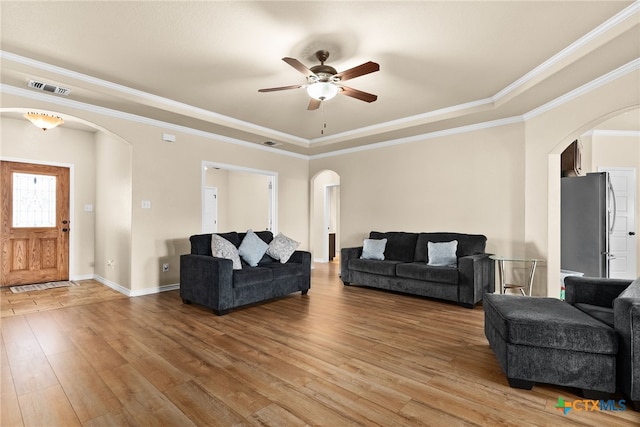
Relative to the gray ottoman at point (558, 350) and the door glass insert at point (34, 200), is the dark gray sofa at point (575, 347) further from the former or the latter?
the door glass insert at point (34, 200)

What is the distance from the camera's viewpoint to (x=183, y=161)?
520 centimetres

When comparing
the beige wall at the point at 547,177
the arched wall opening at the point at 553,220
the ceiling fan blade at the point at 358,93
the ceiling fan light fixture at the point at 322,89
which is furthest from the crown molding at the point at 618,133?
the ceiling fan light fixture at the point at 322,89

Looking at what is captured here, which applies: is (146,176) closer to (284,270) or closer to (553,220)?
(284,270)

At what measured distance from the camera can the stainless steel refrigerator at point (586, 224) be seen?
4.47 m

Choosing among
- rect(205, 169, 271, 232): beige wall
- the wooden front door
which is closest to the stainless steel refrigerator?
rect(205, 169, 271, 232): beige wall

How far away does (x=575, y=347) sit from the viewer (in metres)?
1.99

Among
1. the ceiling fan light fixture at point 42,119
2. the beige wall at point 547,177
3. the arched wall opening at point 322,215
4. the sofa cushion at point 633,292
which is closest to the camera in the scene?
the sofa cushion at point 633,292

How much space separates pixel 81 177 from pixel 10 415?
522 cm

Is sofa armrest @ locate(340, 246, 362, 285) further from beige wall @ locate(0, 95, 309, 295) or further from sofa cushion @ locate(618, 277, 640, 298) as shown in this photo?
sofa cushion @ locate(618, 277, 640, 298)

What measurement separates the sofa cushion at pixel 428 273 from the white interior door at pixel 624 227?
3.34 meters

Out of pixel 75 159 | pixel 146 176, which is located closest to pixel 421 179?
pixel 146 176

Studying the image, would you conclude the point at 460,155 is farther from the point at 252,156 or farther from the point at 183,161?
the point at 183,161

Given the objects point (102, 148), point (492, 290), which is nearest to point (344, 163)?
point (492, 290)

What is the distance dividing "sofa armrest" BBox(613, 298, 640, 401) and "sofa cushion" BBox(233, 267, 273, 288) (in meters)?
3.30
